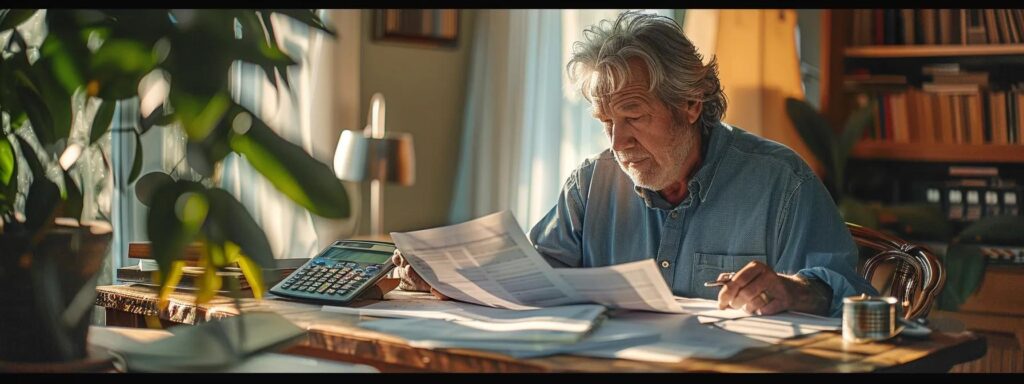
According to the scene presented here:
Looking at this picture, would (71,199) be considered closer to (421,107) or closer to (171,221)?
(171,221)

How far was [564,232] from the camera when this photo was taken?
2229mm

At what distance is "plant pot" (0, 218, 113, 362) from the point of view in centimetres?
105

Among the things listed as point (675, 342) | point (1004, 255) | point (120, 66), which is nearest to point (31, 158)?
point (120, 66)

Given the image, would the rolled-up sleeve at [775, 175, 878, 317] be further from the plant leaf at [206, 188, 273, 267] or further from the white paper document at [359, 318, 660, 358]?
the plant leaf at [206, 188, 273, 267]

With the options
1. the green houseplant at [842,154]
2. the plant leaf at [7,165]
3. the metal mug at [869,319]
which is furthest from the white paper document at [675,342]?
the green houseplant at [842,154]

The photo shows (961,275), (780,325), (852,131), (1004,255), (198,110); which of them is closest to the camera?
(198,110)

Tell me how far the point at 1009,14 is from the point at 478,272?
3093 millimetres

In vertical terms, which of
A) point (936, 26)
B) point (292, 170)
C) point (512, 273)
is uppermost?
point (936, 26)

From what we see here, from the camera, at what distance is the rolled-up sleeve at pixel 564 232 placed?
220cm

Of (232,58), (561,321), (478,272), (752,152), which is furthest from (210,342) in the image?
(752,152)

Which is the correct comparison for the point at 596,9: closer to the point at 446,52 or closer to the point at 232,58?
the point at 446,52

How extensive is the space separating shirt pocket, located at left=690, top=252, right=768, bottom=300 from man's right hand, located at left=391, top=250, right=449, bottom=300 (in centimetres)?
45

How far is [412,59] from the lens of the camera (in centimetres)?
507

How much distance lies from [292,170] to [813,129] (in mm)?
3532
